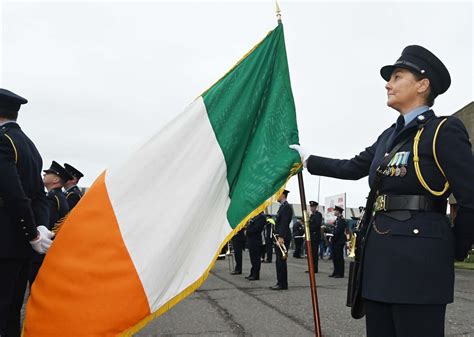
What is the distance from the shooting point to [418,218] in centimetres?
226

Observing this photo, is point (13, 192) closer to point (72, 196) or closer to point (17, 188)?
point (17, 188)

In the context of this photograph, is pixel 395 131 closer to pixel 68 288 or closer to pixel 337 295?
pixel 68 288

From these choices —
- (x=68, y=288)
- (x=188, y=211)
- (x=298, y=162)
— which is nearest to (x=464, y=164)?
(x=298, y=162)

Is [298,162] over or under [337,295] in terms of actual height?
over

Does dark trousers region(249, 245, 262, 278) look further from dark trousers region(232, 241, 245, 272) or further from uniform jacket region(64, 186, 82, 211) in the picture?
uniform jacket region(64, 186, 82, 211)

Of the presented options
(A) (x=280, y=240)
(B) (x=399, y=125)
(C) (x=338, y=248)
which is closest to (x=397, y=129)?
(B) (x=399, y=125)

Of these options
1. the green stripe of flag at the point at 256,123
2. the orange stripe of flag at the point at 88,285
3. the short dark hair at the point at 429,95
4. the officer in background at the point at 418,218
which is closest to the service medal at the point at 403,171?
the officer in background at the point at 418,218

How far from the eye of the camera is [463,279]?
37.8 ft

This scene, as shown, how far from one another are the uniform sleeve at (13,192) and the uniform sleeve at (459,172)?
9.22 feet

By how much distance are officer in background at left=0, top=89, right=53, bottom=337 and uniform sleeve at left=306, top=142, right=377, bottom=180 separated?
2131mm

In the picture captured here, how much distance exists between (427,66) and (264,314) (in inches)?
176

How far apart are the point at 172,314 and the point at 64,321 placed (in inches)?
151

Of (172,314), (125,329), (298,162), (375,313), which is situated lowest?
(172,314)

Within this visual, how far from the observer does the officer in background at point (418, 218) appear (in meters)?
2.20
